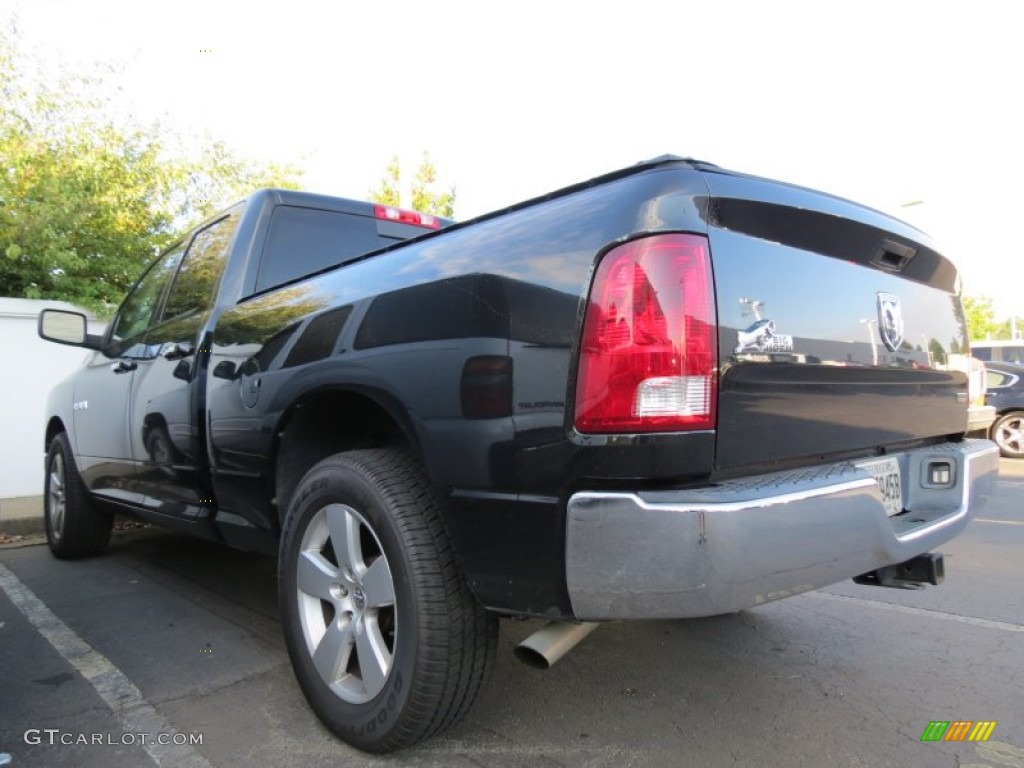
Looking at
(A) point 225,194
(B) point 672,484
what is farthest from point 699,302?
(A) point 225,194

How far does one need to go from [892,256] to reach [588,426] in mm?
1451

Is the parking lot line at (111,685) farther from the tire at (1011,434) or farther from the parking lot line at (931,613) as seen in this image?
the tire at (1011,434)

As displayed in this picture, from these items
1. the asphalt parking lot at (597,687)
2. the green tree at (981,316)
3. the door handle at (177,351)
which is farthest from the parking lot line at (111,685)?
the green tree at (981,316)

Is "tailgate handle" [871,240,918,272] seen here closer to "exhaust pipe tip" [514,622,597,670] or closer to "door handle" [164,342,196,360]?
"exhaust pipe tip" [514,622,597,670]

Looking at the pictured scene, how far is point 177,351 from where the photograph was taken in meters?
3.56

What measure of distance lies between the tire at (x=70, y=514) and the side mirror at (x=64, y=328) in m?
0.75

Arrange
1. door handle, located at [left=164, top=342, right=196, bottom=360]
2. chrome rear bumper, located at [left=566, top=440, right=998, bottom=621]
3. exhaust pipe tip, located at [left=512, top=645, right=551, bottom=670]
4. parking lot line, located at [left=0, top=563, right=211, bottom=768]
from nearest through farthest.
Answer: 1. chrome rear bumper, located at [left=566, top=440, right=998, bottom=621]
2. exhaust pipe tip, located at [left=512, top=645, right=551, bottom=670]
3. parking lot line, located at [left=0, top=563, right=211, bottom=768]
4. door handle, located at [left=164, top=342, right=196, bottom=360]

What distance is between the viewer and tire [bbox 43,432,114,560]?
15.7 ft

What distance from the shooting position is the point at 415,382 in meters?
2.11

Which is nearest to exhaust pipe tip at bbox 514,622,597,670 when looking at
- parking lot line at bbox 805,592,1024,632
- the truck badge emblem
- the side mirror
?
the truck badge emblem

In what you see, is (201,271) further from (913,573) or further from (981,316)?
(981,316)

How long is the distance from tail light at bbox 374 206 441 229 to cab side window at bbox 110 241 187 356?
3.76 feet

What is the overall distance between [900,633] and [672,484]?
2429mm

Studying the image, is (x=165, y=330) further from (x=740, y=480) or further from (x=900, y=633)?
(x=900, y=633)
